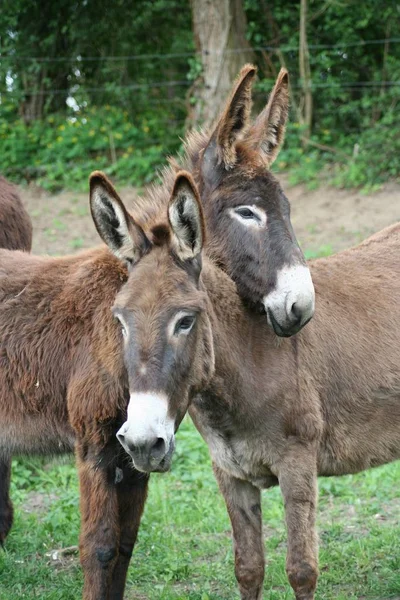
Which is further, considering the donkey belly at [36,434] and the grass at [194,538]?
the grass at [194,538]

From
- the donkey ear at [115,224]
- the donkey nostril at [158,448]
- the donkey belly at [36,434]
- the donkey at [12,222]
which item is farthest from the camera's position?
the donkey at [12,222]

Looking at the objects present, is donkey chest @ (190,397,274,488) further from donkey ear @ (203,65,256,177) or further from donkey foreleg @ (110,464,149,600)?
donkey ear @ (203,65,256,177)

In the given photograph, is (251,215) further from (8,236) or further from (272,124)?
(8,236)

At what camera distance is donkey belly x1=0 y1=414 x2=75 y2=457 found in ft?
14.4

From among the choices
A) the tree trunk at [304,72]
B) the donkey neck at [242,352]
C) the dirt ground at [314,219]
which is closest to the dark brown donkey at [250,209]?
the donkey neck at [242,352]

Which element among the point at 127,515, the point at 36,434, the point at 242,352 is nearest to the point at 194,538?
the point at 127,515

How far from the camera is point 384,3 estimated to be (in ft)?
46.7

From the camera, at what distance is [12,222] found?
5.64m

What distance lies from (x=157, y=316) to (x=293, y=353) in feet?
3.60

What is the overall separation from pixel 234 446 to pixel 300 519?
464mm

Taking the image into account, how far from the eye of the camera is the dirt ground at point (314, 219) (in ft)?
36.0

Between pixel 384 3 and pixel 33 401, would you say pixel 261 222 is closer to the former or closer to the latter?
pixel 33 401

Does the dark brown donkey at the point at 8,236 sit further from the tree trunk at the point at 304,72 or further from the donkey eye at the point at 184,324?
the tree trunk at the point at 304,72

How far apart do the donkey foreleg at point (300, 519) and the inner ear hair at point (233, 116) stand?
5.22 feet
